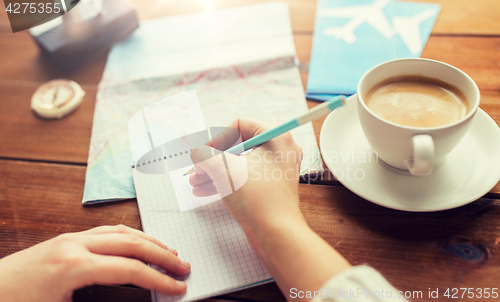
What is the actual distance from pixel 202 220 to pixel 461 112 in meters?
0.37

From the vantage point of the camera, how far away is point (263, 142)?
0.49 meters

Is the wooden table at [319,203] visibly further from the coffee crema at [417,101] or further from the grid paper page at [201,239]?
the coffee crema at [417,101]

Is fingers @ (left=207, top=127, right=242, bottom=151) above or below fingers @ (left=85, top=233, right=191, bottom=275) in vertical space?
above

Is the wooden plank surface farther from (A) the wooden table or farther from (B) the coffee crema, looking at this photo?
(B) the coffee crema

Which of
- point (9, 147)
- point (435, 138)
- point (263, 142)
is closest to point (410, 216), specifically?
point (435, 138)

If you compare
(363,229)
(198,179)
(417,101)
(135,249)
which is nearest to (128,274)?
(135,249)

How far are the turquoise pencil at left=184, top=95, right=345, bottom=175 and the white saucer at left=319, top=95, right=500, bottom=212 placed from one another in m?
0.09

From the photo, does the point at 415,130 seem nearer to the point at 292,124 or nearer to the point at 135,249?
the point at 292,124

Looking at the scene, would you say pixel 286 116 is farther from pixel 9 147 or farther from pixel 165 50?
pixel 9 147

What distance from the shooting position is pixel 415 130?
0.42 metres

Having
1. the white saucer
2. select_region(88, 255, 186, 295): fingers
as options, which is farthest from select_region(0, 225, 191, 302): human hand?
the white saucer

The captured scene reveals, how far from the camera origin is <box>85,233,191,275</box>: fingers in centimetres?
43

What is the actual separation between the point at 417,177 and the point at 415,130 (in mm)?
99

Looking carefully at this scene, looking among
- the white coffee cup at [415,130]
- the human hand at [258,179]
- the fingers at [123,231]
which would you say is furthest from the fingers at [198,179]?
the white coffee cup at [415,130]
